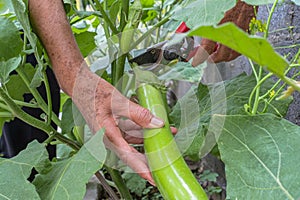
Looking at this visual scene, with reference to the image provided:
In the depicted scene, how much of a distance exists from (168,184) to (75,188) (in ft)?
0.36

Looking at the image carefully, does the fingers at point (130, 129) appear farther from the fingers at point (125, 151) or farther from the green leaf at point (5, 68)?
the green leaf at point (5, 68)

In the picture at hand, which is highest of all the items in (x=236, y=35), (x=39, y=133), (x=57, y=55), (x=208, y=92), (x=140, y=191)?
(x=236, y=35)

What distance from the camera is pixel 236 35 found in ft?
1.07

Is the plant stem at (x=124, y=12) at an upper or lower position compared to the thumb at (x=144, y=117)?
upper

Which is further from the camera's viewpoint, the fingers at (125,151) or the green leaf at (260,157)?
the fingers at (125,151)

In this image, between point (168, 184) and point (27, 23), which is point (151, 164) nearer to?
point (168, 184)

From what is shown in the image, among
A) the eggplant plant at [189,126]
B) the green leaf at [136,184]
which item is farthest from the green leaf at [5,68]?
the green leaf at [136,184]

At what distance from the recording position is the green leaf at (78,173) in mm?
513

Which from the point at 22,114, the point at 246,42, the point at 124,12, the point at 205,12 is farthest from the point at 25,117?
the point at 246,42

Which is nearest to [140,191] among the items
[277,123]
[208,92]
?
[208,92]

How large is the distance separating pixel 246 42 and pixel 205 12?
184 millimetres

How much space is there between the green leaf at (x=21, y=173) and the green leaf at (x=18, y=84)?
22 centimetres

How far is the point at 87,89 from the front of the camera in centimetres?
61

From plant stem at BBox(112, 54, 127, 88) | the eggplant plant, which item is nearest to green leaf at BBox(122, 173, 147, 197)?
the eggplant plant
